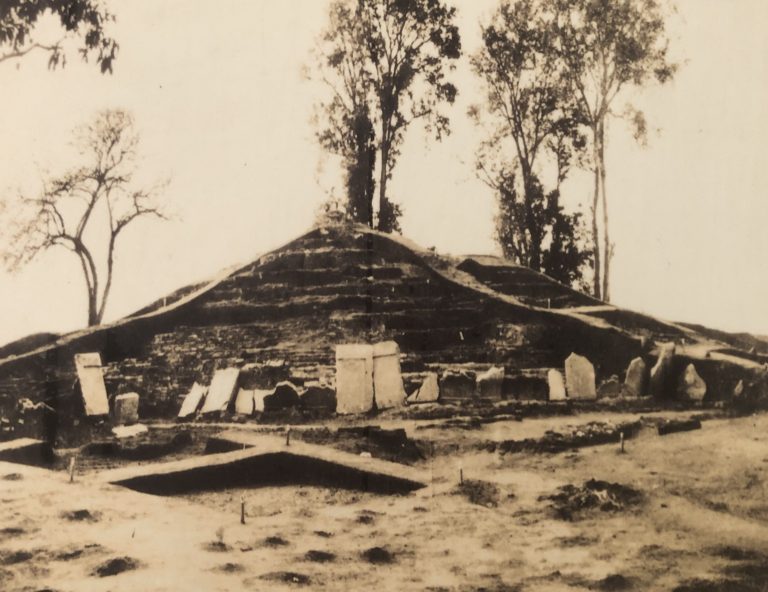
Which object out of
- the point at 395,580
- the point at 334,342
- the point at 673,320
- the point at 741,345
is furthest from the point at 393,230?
the point at 395,580

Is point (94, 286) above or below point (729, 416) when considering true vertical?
above

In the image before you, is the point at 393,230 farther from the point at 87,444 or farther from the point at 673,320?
the point at 87,444

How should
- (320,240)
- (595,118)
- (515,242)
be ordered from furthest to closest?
(515,242), (320,240), (595,118)

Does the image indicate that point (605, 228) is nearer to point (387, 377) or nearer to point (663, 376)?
point (663, 376)

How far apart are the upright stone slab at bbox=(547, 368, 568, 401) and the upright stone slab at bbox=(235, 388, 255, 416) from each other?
2563mm

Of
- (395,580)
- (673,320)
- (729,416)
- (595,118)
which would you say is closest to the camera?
(395,580)

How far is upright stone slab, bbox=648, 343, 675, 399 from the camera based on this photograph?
569cm

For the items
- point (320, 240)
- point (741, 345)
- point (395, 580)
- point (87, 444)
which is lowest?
point (395, 580)

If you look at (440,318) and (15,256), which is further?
(440,318)

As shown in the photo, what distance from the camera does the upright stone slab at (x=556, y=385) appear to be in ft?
19.9

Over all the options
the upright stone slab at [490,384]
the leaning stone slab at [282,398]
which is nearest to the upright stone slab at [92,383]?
the leaning stone slab at [282,398]

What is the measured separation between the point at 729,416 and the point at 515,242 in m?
4.06

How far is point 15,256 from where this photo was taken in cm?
516

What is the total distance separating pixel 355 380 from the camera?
6.00m
